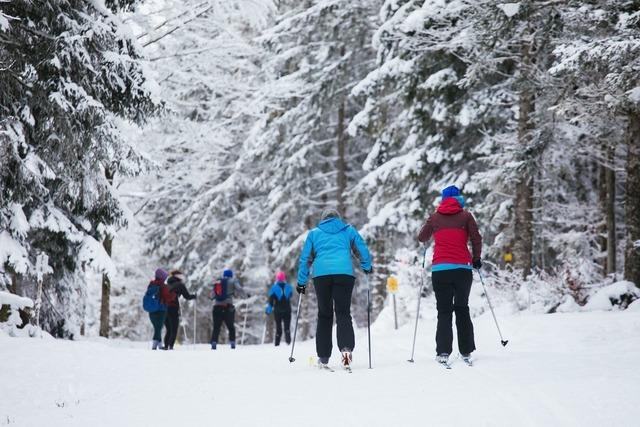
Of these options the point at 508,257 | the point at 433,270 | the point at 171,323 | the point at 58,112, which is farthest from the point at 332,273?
the point at 508,257

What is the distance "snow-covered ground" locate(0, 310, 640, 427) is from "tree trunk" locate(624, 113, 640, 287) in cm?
139

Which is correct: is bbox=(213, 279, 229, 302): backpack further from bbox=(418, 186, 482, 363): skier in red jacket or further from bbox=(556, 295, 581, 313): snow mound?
bbox=(418, 186, 482, 363): skier in red jacket

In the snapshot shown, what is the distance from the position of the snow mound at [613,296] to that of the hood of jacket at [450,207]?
4.84 meters

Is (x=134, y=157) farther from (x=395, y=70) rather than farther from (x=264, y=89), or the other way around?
(x=264, y=89)

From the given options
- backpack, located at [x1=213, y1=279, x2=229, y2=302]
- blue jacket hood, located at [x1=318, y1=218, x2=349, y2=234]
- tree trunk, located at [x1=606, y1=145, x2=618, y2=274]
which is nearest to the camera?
blue jacket hood, located at [x1=318, y1=218, x2=349, y2=234]

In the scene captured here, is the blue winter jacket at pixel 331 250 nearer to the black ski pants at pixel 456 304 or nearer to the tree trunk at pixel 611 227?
the black ski pants at pixel 456 304

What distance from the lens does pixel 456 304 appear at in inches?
304

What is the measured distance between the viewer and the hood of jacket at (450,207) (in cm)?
789

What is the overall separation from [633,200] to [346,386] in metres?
7.08

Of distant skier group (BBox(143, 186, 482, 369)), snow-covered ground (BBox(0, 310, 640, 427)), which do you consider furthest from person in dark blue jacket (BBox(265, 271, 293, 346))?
distant skier group (BBox(143, 186, 482, 369))

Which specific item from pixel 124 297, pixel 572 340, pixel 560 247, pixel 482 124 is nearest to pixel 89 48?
pixel 572 340

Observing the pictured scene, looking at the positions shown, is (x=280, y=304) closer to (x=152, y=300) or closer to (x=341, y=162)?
(x=152, y=300)

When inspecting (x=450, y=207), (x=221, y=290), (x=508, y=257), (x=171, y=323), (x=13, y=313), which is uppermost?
(x=450, y=207)

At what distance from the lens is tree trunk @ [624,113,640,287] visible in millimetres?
10945
